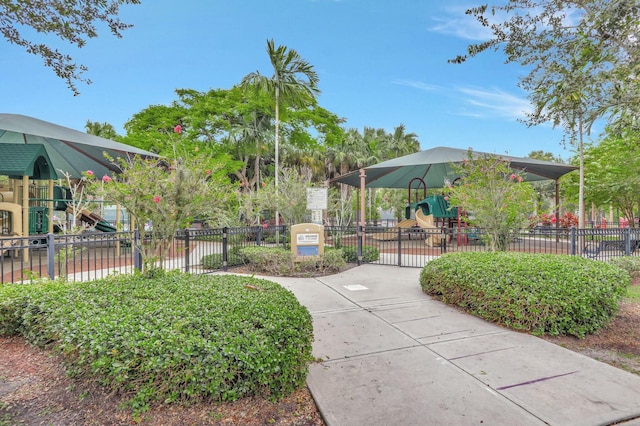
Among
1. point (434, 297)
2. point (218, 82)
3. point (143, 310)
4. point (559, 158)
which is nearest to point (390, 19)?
point (434, 297)

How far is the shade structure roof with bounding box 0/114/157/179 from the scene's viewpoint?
765 centimetres

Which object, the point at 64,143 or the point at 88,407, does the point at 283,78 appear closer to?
the point at 64,143

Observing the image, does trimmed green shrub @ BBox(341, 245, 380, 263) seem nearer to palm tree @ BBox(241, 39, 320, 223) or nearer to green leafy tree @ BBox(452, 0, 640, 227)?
green leafy tree @ BBox(452, 0, 640, 227)

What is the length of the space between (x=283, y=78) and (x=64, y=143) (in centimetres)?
1174

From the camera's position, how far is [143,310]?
120 inches

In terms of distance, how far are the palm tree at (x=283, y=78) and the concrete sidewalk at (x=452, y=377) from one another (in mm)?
14143

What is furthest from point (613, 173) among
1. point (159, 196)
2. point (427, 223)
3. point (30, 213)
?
point (30, 213)

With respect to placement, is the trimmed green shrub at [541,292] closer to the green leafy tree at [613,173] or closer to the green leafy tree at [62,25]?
the green leafy tree at [62,25]

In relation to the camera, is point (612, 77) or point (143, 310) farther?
point (612, 77)

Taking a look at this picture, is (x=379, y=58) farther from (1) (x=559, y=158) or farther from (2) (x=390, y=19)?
(1) (x=559, y=158)

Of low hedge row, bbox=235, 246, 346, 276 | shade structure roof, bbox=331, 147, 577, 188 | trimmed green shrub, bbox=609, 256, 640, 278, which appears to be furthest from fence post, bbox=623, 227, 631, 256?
low hedge row, bbox=235, 246, 346, 276

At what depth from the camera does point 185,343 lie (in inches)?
99.1

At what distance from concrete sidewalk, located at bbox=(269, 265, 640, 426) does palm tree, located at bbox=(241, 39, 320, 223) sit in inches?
557

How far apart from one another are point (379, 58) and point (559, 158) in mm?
35005
